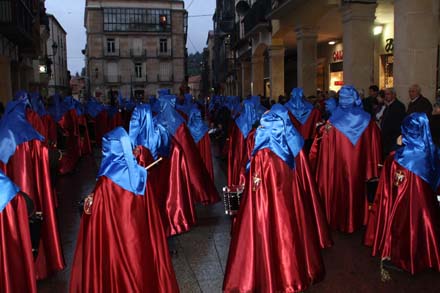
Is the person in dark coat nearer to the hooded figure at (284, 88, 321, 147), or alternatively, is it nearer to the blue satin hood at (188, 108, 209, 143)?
the hooded figure at (284, 88, 321, 147)

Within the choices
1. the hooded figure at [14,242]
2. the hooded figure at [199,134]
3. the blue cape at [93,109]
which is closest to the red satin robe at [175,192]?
the hooded figure at [14,242]

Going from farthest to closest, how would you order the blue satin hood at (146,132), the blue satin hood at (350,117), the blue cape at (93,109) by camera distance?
the blue cape at (93,109)
the blue satin hood at (350,117)
the blue satin hood at (146,132)

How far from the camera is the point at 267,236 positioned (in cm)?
432

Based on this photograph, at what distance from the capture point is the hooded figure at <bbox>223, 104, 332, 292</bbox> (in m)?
4.30

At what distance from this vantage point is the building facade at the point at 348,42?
29.0 ft

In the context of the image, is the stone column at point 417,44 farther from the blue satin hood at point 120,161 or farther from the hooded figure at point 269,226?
the blue satin hood at point 120,161

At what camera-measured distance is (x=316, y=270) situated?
4.63 metres

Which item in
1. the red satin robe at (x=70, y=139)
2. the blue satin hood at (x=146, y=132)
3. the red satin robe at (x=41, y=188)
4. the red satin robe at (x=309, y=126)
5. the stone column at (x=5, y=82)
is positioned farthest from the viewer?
the stone column at (x=5, y=82)

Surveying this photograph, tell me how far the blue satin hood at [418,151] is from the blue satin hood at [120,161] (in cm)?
282

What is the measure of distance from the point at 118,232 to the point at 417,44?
7075 millimetres

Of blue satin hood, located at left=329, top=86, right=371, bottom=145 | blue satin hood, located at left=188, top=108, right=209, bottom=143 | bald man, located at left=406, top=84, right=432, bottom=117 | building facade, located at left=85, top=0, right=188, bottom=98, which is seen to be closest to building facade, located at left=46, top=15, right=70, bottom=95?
building facade, located at left=85, top=0, right=188, bottom=98

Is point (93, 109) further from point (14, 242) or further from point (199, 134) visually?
point (14, 242)

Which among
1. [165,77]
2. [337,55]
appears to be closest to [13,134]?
[337,55]

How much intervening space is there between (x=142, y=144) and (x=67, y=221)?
295cm
